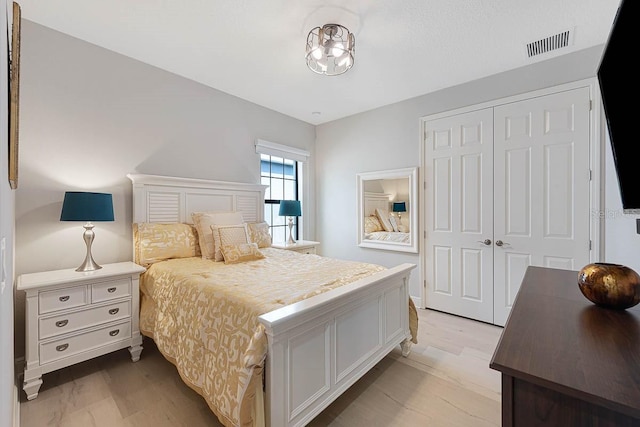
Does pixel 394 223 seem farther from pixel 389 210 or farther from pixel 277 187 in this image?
pixel 277 187

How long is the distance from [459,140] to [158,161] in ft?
11.0

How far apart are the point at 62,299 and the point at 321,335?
187 centimetres

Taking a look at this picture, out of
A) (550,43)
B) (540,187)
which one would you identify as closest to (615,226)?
(540,187)

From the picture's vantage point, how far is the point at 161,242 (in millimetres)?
2641

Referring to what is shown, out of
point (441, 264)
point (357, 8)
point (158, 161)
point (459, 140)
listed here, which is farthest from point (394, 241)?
point (158, 161)

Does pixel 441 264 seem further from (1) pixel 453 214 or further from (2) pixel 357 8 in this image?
(2) pixel 357 8

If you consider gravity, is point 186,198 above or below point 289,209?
above

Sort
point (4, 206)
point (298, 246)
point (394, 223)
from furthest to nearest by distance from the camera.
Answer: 1. point (394, 223)
2. point (298, 246)
3. point (4, 206)

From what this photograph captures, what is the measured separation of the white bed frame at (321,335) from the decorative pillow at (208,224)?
1.11 feet

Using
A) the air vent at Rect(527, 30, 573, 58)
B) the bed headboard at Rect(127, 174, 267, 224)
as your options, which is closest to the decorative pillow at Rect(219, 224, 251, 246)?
the bed headboard at Rect(127, 174, 267, 224)

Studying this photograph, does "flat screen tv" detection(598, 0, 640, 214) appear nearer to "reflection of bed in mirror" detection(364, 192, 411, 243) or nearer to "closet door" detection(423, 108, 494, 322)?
"closet door" detection(423, 108, 494, 322)

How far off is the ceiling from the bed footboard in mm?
1975

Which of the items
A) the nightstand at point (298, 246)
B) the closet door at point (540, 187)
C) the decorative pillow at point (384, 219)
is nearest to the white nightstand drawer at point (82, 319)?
the nightstand at point (298, 246)

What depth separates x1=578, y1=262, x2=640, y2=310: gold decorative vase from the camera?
38.6 inches
